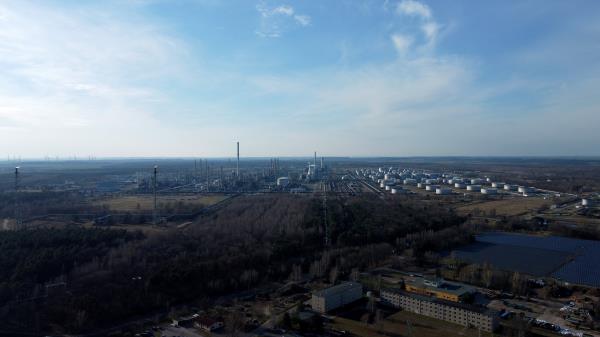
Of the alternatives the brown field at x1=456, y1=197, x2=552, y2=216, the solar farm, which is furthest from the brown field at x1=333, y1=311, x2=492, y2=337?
the brown field at x1=456, y1=197, x2=552, y2=216

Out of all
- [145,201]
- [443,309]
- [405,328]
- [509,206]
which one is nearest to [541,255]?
[443,309]

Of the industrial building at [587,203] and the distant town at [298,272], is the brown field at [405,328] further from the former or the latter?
the industrial building at [587,203]

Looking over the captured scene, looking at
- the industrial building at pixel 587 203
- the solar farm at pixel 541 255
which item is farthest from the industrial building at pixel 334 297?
the industrial building at pixel 587 203

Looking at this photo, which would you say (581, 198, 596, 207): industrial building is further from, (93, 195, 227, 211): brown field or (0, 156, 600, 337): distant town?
(93, 195, 227, 211): brown field

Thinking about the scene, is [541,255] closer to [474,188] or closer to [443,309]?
[443,309]

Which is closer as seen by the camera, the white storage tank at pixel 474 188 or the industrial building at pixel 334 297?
the industrial building at pixel 334 297

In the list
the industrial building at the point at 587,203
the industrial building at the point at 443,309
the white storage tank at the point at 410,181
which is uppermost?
the white storage tank at the point at 410,181
